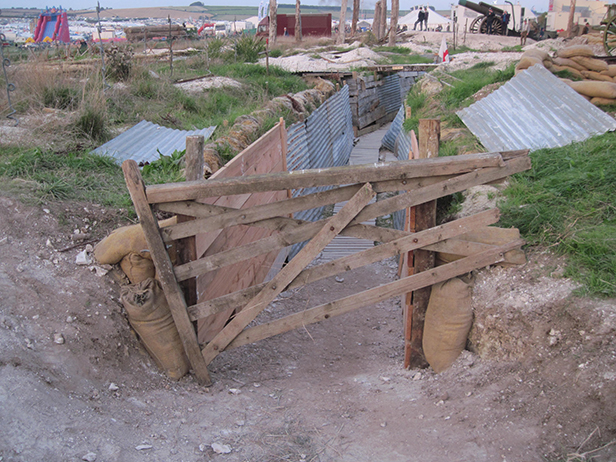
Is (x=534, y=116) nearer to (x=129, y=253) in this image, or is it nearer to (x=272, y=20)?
(x=129, y=253)

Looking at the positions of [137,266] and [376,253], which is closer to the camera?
[376,253]

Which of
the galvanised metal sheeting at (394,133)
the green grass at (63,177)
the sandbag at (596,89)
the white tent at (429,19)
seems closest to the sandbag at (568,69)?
the sandbag at (596,89)

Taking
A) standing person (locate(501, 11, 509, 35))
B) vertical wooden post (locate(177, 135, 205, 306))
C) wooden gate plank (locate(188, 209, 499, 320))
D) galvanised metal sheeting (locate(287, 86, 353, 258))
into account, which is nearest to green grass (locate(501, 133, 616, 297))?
wooden gate plank (locate(188, 209, 499, 320))

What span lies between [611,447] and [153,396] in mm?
2702

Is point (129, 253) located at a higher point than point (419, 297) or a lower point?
higher

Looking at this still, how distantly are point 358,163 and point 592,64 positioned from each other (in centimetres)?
524

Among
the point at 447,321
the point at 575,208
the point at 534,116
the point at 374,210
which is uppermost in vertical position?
the point at 534,116

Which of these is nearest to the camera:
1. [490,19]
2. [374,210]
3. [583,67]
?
[374,210]

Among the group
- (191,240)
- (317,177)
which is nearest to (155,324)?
(191,240)

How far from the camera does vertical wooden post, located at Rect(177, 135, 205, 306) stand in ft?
11.7

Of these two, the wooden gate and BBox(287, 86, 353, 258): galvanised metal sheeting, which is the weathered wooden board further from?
BBox(287, 86, 353, 258): galvanised metal sheeting

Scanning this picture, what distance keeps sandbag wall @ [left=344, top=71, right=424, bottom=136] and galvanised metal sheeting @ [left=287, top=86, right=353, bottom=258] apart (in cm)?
92

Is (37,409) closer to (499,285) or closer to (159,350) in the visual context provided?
(159,350)

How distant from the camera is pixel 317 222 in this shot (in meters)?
3.36
